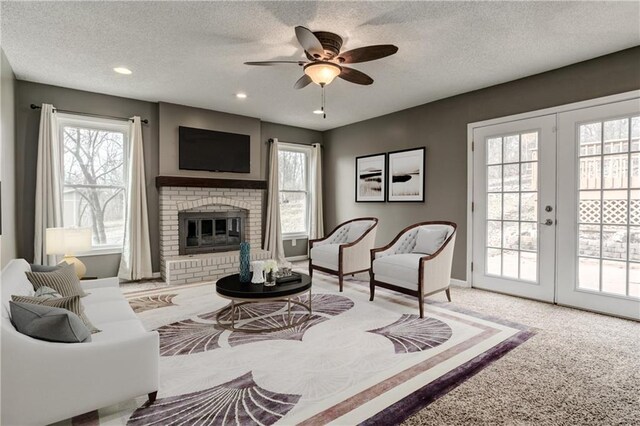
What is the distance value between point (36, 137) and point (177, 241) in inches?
87.9

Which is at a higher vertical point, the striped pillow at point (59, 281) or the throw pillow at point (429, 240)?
the throw pillow at point (429, 240)

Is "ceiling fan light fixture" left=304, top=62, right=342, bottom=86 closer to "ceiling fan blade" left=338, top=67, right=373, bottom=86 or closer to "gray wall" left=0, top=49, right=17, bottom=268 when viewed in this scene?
"ceiling fan blade" left=338, top=67, right=373, bottom=86

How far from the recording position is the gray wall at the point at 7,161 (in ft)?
11.6

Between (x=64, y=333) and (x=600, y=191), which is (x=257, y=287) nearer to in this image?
(x=64, y=333)

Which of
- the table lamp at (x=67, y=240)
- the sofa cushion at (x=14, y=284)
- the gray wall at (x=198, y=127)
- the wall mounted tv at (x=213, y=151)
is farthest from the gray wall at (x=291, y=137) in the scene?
the sofa cushion at (x=14, y=284)

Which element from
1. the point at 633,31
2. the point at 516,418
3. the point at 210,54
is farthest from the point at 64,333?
the point at 633,31

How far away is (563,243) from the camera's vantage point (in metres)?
3.90

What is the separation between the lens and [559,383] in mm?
2275

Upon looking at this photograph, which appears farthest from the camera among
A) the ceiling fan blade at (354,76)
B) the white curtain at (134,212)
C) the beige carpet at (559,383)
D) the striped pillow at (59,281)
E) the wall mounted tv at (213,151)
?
the wall mounted tv at (213,151)

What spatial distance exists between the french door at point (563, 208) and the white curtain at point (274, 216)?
3400mm

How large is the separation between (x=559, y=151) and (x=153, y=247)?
5.65 meters

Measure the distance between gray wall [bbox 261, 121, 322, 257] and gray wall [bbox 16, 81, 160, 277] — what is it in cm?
195

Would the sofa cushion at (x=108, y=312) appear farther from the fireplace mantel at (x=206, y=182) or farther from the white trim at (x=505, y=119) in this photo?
the white trim at (x=505, y=119)

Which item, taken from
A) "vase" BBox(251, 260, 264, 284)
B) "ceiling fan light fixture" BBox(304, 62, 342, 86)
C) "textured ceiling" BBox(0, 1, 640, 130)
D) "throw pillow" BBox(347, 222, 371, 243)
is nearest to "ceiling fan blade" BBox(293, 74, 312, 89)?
"ceiling fan light fixture" BBox(304, 62, 342, 86)
